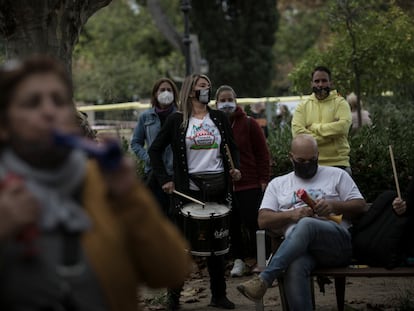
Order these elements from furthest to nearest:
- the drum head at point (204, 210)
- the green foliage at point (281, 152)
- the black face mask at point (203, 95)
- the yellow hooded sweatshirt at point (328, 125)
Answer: the green foliage at point (281, 152) → the yellow hooded sweatshirt at point (328, 125) → the black face mask at point (203, 95) → the drum head at point (204, 210)

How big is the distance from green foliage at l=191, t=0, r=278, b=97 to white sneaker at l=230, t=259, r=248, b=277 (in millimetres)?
23772

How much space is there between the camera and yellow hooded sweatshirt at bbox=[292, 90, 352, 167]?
8906 millimetres

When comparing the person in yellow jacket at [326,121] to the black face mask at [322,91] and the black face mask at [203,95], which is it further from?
the black face mask at [203,95]

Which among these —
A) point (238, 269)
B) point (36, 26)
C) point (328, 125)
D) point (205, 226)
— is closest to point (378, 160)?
point (328, 125)

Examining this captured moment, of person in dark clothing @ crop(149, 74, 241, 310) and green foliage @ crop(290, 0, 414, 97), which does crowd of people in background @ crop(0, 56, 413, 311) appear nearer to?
person in dark clothing @ crop(149, 74, 241, 310)

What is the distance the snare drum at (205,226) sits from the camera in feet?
25.5

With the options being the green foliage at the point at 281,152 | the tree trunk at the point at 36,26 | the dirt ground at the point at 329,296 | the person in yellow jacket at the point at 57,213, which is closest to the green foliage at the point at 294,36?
the green foliage at the point at 281,152

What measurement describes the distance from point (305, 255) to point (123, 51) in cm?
3896

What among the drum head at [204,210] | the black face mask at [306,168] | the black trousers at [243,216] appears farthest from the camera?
the black trousers at [243,216]

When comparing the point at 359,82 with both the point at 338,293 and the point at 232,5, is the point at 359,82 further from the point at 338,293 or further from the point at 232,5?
the point at 232,5

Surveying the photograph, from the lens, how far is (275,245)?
7.36 meters

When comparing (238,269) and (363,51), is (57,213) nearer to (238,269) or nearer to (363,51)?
(238,269)

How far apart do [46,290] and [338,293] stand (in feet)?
16.0

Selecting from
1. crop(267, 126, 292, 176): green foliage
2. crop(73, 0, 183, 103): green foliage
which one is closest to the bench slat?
crop(267, 126, 292, 176): green foliage
